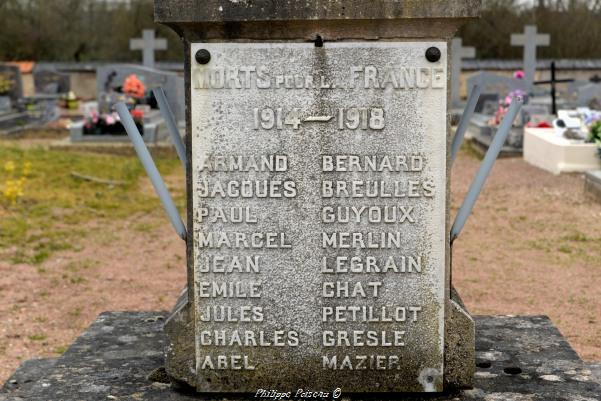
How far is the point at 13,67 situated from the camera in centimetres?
2173

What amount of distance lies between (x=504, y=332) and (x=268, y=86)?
65.7 inches

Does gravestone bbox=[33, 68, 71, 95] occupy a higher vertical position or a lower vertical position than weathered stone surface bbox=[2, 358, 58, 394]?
higher

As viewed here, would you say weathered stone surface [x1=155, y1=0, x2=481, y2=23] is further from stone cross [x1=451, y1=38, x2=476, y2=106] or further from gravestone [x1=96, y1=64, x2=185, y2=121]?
stone cross [x1=451, y1=38, x2=476, y2=106]

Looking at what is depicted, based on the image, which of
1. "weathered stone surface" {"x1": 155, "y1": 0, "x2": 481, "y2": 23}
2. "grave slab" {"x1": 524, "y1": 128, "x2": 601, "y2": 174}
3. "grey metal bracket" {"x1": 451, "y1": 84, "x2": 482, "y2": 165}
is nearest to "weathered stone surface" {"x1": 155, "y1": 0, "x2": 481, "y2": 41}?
"weathered stone surface" {"x1": 155, "y1": 0, "x2": 481, "y2": 23}

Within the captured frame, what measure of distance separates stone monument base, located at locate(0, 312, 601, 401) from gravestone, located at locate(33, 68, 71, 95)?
75.9 feet

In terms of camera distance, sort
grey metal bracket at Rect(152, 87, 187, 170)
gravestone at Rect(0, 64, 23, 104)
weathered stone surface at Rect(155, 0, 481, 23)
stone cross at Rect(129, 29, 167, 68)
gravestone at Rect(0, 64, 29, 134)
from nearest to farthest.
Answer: weathered stone surface at Rect(155, 0, 481, 23) < grey metal bracket at Rect(152, 87, 187, 170) < gravestone at Rect(0, 64, 29, 134) < gravestone at Rect(0, 64, 23, 104) < stone cross at Rect(129, 29, 167, 68)

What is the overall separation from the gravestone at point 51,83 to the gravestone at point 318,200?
79.1 ft

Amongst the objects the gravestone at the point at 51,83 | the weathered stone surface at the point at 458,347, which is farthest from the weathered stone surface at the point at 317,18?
the gravestone at the point at 51,83

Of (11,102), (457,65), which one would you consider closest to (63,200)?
(11,102)

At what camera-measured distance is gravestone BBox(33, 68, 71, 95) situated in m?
26.3

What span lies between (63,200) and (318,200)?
7375mm

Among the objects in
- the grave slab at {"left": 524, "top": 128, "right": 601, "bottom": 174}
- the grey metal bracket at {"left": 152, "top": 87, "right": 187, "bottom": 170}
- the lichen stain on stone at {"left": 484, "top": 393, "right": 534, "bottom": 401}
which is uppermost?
the grey metal bracket at {"left": 152, "top": 87, "right": 187, "bottom": 170}

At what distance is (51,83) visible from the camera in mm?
26531

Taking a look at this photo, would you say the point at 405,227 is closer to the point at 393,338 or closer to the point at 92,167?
the point at 393,338
